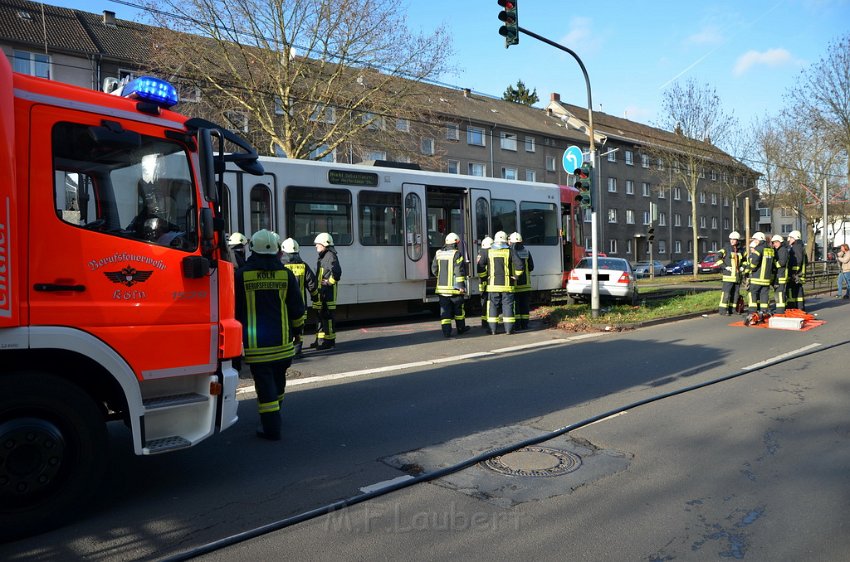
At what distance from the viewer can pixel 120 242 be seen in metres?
3.82

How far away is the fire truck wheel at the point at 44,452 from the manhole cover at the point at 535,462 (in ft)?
8.72

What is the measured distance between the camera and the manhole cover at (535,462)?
4.58 m

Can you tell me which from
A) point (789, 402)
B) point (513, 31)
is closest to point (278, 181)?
point (513, 31)

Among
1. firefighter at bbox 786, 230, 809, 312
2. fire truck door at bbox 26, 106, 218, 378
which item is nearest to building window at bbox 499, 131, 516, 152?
Answer: firefighter at bbox 786, 230, 809, 312

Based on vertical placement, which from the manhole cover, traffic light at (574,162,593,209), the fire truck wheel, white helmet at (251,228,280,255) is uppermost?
traffic light at (574,162,593,209)

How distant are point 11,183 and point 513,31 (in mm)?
10510

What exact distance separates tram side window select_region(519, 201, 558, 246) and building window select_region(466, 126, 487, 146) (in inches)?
1021

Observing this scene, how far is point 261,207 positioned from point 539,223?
26.1ft

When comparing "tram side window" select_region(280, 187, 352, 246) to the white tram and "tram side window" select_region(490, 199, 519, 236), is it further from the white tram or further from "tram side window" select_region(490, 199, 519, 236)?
"tram side window" select_region(490, 199, 519, 236)

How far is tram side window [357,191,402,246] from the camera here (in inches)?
512

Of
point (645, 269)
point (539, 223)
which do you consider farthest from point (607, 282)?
point (645, 269)

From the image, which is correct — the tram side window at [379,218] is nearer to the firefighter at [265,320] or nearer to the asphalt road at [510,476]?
the asphalt road at [510,476]

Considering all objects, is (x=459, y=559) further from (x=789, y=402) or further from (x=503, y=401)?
(x=789, y=402)

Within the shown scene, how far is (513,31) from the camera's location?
40.0 ft
